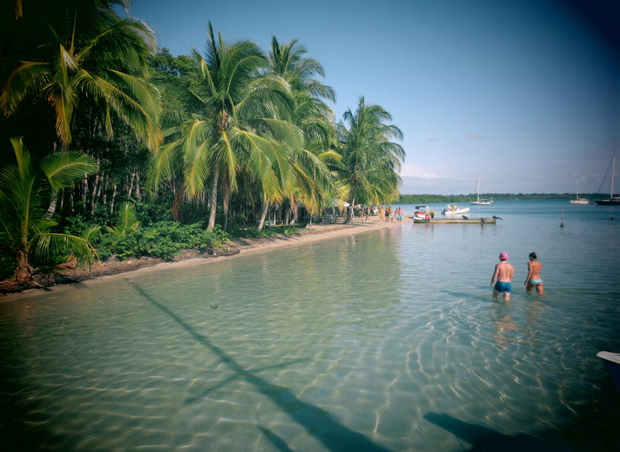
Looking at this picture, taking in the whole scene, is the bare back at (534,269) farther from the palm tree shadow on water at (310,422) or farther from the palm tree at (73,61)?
the palm tree at (73,61)

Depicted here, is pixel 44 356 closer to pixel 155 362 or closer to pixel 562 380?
pixel 155 362

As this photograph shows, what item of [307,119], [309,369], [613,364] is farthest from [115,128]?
[613,364]

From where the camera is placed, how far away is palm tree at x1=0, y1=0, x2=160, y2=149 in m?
8.41

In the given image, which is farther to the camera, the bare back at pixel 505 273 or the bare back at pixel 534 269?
the bare back at pixel 534 269

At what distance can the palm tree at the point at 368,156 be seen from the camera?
28.5 meters

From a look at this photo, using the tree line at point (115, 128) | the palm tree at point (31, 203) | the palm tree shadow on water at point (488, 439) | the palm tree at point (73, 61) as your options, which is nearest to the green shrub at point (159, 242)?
the tree line at point (115, 128)

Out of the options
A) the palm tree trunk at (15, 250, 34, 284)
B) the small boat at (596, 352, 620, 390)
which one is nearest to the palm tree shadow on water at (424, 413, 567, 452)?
the small boat at (596, 352, 620, 390)

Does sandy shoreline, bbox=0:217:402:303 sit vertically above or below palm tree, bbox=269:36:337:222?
below

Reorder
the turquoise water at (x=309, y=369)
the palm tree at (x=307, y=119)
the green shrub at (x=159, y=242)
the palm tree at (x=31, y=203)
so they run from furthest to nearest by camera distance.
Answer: the palm tree at (x=307, y=119) → the green shrub at (x=159, y=242) → the palm tree at (x=31, y=203) → the turquoise water at (x=309, y=369)

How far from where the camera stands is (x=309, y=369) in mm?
4465

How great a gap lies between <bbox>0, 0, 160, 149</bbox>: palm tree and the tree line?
3 cm

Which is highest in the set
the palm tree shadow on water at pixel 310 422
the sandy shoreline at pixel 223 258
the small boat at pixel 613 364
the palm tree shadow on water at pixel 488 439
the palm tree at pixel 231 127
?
the palm tree at pixel 231 127

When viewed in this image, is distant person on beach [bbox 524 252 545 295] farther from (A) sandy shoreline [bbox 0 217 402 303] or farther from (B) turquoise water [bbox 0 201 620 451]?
(A) sandy shoreline [bbox 0 217 402 303]

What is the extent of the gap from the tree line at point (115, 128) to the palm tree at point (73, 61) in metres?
0.03
